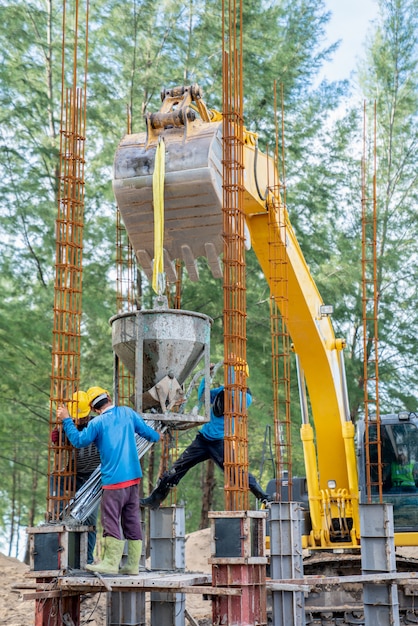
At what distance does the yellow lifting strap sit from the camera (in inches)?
343

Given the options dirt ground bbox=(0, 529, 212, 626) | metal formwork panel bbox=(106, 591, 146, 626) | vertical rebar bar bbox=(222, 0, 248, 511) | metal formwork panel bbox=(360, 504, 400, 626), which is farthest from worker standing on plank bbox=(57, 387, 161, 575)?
metal formwork panel bbox=(360, 504, 400, 626)

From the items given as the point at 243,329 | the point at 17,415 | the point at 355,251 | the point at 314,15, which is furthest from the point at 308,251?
the point at 243,329

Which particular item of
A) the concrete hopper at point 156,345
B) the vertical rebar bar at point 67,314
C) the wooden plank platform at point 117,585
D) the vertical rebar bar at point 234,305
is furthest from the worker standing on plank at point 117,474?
the vertical rebar bar at point 234,305

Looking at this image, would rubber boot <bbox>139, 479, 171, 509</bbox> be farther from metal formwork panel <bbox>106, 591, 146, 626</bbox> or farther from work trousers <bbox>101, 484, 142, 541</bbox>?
work trousers <bbox>101, 484, 142, 541</bbox>

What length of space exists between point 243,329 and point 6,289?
10.6m

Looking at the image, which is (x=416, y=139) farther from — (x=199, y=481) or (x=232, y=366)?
(x=232, y=366)

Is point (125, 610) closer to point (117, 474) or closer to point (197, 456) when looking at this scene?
point (197, 456)

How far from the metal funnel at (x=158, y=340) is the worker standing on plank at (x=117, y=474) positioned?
553 mm

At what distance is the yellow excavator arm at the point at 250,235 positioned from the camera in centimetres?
915

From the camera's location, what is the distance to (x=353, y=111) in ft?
71.1

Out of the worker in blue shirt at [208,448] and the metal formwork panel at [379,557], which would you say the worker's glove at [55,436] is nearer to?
the worker in blue shirt at [208,448]

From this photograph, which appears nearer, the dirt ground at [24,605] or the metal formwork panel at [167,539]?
the metal formwork panel at [167,539]

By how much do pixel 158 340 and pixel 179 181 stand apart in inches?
67.0

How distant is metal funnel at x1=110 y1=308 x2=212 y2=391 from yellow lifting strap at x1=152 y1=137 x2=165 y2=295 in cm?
34
